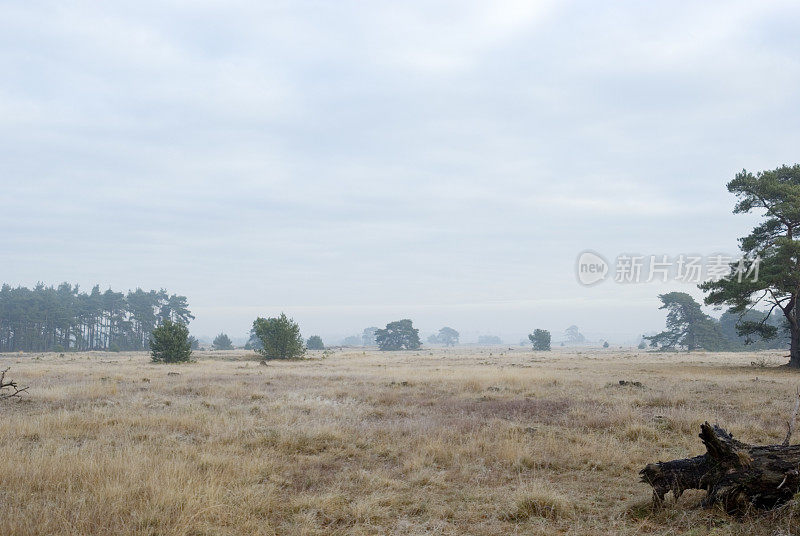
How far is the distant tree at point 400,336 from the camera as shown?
10794 cm

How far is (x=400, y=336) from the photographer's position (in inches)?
4274

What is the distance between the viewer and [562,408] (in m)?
12.9

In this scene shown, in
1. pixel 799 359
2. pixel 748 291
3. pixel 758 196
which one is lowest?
pixel 799 359

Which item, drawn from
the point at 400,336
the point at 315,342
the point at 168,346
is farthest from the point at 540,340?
the point at 168,346

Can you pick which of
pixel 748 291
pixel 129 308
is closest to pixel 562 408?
pixel 748 291

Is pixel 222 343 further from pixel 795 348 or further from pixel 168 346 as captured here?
pixel 795 348

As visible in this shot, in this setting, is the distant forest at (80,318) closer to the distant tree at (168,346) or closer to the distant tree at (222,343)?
the distant tree at (222,343)

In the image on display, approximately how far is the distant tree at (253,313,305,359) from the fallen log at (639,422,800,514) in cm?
4216

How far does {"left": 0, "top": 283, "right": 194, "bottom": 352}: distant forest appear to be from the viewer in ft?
271

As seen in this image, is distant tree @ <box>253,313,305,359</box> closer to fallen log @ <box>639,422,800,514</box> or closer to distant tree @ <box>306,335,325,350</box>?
fallen log @ <box>639,422,800,514</box>

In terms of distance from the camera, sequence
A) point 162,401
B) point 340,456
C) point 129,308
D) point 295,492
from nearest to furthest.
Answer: point 295,492
point 340,456
point 162,401
point 129,308

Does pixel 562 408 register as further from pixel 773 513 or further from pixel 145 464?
pixel 145 464

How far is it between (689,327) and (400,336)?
189 ft

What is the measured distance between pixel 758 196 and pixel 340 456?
29.8m
